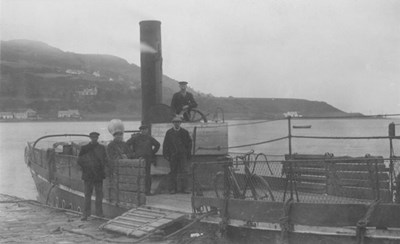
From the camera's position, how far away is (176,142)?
34.7 ft

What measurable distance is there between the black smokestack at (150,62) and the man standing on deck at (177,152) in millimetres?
2066

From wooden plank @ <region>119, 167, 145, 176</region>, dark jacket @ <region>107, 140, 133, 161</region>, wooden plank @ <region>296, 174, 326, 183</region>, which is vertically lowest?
wooden plank @ <region>296, 174, 326, 183</region>

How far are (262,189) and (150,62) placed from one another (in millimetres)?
5289

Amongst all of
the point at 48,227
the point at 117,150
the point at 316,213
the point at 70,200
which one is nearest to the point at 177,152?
the point at 117,150

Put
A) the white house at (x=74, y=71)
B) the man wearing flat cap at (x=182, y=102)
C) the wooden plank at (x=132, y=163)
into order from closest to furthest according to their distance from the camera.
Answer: the wooden plank at (x=132, y=163), the man wearing flat cap at (x=182, y=102), the white house at (x=74, y=71)

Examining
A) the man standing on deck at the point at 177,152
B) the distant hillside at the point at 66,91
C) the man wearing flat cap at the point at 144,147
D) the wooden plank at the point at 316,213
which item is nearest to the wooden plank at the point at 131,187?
the man wearing flat cap at the point at 144,147

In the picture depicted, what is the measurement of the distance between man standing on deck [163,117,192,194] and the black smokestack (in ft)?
6.78

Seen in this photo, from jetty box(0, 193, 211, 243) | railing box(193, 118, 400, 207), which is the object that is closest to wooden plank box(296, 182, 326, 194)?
railing box(193, 118, 400, 207)

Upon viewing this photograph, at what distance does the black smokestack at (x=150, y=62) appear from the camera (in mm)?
12570

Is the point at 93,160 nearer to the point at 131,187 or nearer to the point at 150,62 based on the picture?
the point at 131,187

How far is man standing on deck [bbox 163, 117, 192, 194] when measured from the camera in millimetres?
10562

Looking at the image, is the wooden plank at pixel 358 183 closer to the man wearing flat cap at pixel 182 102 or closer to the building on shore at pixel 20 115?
the man wearing flat cap at pixel 182 102

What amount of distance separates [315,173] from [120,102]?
107363mm

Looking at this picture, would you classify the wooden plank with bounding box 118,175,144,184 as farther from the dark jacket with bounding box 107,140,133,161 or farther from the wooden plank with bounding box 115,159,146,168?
the dark jacket with bounding box 107,140,133,161
